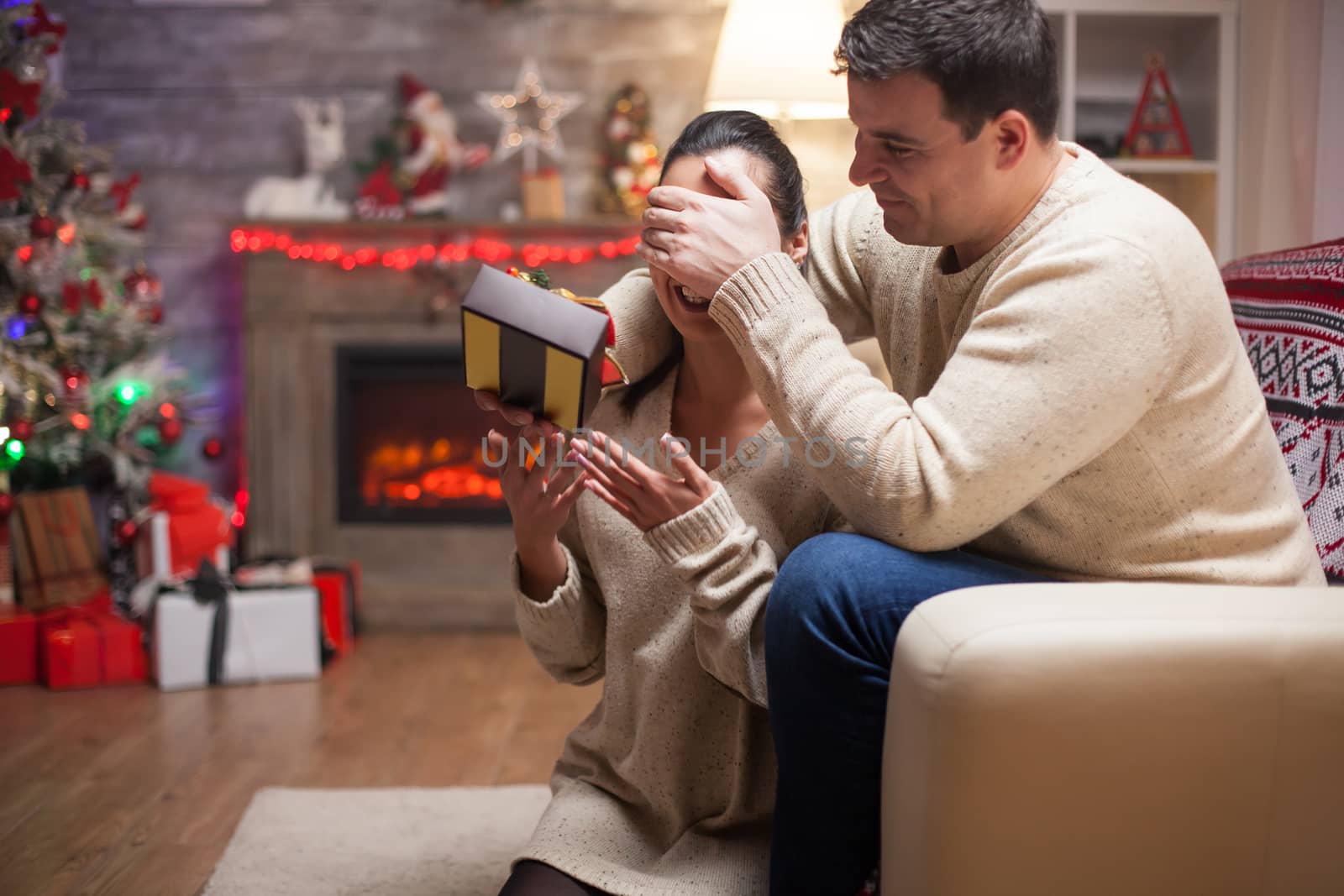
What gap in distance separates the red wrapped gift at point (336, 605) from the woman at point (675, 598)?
181cm

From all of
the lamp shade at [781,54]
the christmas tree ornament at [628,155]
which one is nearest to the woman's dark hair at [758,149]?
Result: the lamp shade at [781,54]

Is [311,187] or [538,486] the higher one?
[311,187]

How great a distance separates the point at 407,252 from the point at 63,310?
90 cm

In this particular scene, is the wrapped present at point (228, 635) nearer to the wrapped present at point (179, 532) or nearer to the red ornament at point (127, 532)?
the wrapped present at point (179, 532)

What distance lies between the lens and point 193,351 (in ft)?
12.0

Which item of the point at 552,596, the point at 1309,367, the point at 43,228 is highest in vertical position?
the point at 43,228

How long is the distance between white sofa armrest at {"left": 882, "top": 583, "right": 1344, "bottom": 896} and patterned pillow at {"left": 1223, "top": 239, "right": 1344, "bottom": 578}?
0.50 metres

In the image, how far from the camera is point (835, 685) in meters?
0.98

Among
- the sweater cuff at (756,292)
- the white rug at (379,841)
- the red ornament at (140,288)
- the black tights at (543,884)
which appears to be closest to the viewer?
the sweater cuff at (756,292)

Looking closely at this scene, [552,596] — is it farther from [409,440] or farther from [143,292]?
[143,292]

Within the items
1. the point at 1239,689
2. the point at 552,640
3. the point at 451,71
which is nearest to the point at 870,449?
the point at 1239,689

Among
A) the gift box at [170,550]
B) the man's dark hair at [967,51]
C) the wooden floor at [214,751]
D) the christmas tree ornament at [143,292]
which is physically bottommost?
the wooden floor at [214,751]

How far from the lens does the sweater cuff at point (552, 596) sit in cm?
131

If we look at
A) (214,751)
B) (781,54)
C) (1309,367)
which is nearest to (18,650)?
(214,751)
